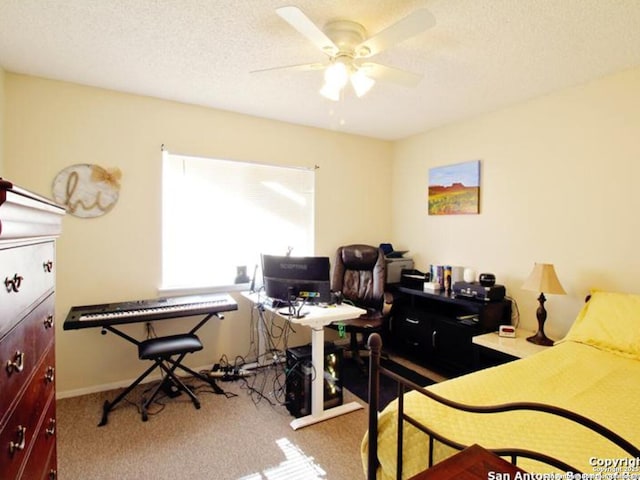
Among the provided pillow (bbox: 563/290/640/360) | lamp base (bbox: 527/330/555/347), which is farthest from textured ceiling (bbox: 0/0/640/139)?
lamp base (bbox: 527/330/555/347)

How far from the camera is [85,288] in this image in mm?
2830

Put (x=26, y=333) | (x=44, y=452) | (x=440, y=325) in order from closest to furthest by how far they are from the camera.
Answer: (x=26, y=333) → (x=44, y=452) → (x=440, y=325)

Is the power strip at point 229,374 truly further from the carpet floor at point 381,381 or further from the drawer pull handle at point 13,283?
the drawer pull handle at point 13,283

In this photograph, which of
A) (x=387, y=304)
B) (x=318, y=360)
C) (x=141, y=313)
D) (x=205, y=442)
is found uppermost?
(x=141, y=313)

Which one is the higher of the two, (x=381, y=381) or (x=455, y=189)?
(x=455, y=189)

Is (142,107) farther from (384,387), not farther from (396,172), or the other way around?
(384,387)

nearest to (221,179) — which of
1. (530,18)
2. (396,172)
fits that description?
(396,172)

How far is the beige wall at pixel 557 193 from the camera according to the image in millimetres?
2500

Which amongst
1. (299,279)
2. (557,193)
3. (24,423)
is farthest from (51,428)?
(557,193)

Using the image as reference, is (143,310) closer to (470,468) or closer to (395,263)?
(470,468)

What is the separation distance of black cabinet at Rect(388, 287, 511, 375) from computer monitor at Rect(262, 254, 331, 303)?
1.31m

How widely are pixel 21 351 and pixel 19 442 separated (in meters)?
0.25

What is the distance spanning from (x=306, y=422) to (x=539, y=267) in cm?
217

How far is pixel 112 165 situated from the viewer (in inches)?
114
